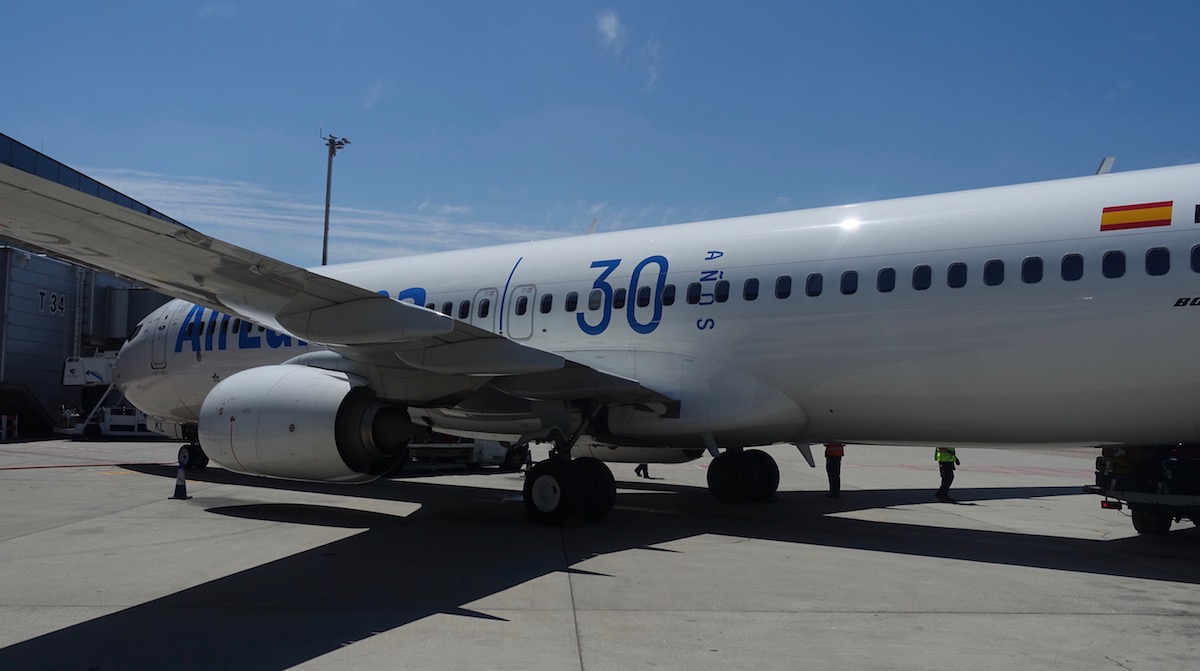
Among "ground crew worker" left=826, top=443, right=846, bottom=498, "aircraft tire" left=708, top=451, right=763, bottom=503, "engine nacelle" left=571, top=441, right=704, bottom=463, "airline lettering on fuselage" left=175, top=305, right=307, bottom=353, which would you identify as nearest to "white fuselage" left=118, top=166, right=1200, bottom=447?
"engine nacelle" left=571, top=441, right=704, bottom=463

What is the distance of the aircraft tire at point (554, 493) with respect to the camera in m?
9.96

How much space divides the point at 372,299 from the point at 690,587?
3.68m

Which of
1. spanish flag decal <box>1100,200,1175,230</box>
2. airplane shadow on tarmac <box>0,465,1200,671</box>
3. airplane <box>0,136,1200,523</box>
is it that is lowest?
airplane shadow on tarmac <box>0,465,1200,671</box>

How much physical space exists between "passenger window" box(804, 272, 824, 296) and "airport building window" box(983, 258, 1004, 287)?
165 centimetres

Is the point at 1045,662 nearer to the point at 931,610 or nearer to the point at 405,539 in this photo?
the point at 931,610

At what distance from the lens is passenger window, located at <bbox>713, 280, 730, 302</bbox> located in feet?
33.7

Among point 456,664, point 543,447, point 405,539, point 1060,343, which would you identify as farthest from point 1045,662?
point 543,447

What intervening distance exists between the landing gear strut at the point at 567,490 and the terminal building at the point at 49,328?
23912mm

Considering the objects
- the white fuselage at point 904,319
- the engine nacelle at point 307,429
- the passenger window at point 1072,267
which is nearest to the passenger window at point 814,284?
the white fuselage at point 904,319

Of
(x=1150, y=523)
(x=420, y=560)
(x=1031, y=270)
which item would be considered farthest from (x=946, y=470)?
(x=420, y=560)

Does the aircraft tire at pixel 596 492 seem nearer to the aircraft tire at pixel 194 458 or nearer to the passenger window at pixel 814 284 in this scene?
the passenger window at pixel 814 284

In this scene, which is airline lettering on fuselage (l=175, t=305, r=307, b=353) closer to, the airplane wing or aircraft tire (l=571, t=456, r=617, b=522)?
the airplane wing

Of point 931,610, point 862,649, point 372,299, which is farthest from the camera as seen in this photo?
point 372,299

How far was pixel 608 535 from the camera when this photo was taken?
964cm
